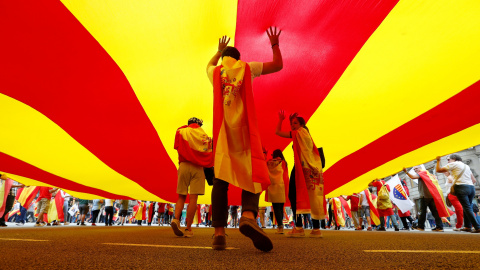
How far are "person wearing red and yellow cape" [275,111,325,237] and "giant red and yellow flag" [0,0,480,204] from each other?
568mm

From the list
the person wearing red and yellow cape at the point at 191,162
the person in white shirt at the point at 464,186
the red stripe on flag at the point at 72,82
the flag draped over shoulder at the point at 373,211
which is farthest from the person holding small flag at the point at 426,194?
the red stripe on flag at the point at 72,82

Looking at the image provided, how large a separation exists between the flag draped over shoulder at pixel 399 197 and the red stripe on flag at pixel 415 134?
9.14ft

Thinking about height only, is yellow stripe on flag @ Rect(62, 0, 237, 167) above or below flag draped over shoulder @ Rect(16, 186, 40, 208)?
above

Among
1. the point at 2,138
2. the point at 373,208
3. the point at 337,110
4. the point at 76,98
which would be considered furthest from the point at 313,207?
the point at 373,208

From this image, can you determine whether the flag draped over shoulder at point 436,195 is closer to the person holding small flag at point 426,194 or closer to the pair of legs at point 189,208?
the person holding small flag at point 426,194

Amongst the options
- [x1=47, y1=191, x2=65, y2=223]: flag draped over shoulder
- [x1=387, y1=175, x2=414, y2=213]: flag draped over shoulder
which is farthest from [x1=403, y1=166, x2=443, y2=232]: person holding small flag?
[x1=47, y1=191, x2=65, y2=223]: flag draped over shoulder

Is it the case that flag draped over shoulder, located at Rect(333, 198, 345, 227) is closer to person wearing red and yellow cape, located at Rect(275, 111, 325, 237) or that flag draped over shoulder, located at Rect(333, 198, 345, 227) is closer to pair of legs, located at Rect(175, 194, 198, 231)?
person wearing red and yellow cape, located at Rect(275, 111, 325, 237)

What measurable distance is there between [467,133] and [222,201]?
3.41 m

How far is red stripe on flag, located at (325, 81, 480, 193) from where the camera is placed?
2738 millimetres

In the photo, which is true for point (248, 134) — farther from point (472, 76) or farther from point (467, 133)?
point (467, 133)

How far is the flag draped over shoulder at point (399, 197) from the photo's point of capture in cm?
632

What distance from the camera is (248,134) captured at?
150cm

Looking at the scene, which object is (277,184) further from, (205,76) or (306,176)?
(205,76)

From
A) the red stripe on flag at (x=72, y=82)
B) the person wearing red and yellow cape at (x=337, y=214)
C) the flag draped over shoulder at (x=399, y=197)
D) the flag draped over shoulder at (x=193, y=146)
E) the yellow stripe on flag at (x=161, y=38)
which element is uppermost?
the yellow stripe on flag at (x=161, y=38)
